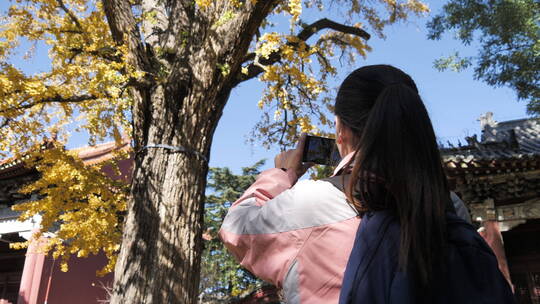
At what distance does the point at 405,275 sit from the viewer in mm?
829

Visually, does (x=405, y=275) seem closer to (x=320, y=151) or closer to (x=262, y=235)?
(x=262, y=235)

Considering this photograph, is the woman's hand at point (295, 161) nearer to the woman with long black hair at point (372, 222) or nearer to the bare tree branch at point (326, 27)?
the woman with long black hair at point (372, 222)

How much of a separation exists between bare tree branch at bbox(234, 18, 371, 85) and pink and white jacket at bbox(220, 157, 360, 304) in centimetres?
406

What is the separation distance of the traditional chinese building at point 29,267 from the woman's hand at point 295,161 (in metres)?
10.2

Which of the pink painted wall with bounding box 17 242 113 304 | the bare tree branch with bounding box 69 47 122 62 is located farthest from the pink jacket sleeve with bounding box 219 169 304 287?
the pink painted wall with bounding box 17 242 113 304

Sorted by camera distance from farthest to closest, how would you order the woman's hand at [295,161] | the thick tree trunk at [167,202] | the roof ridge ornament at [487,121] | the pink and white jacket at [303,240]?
the roof ridge ornament at [487,121] < the thick tree trunk at [167,202] < the woman's hand at [295,161] < the pink and white jacket at [303,240]

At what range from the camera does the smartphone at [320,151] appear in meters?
1.40

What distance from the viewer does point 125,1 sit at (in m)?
4.68

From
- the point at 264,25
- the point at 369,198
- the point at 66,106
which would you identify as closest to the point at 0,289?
the point at 66,106

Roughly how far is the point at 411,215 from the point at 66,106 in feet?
19.3

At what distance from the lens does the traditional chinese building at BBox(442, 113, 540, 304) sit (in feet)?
21.4

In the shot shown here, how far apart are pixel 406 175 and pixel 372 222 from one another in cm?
12

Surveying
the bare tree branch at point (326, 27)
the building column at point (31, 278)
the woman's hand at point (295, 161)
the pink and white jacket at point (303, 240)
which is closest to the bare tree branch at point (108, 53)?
the bare tree branch at point (326, 27)

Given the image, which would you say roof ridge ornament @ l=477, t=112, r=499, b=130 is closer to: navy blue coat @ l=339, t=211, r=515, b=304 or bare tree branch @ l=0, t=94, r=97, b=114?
bare tree branch @ l=0, t=94, r=97, b=114
